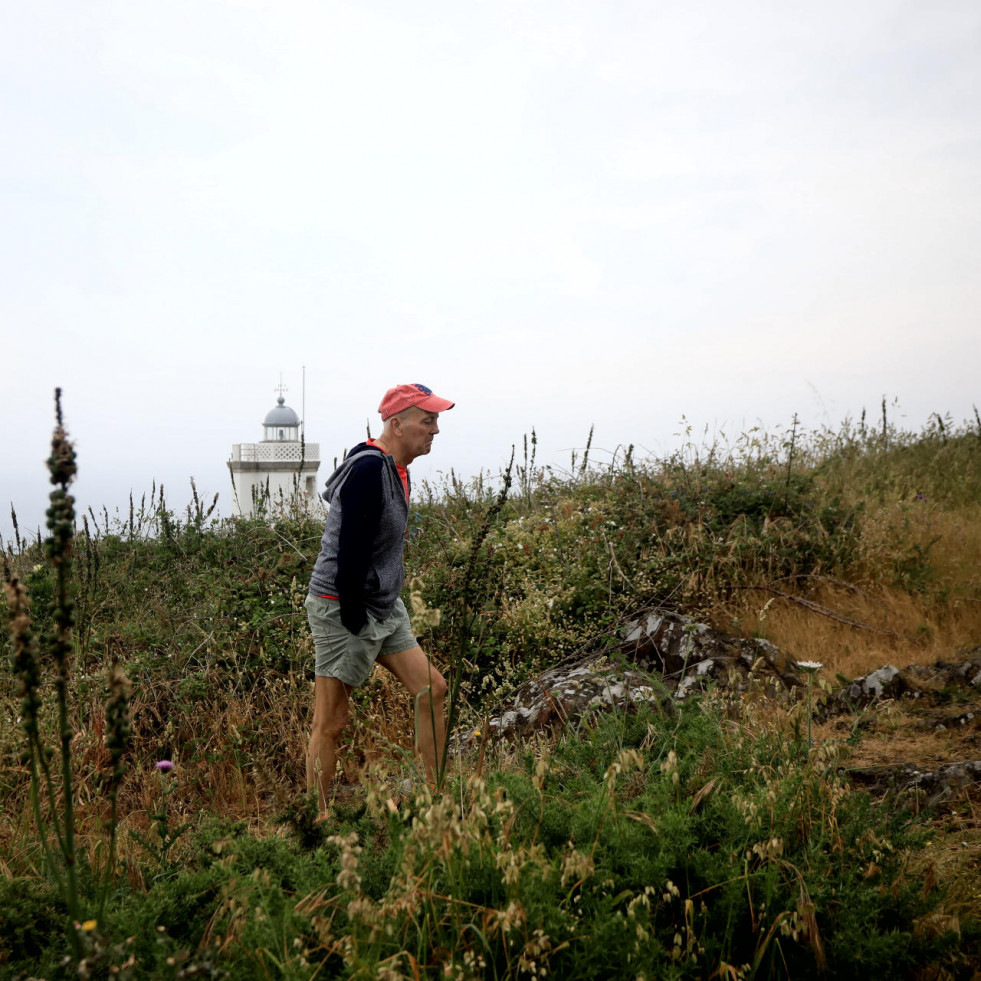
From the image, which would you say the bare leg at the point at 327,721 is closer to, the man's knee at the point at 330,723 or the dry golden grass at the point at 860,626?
the man's knee at the point at 330,723

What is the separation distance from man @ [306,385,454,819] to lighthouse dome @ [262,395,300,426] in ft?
80.1

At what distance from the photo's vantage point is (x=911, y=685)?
507 cm

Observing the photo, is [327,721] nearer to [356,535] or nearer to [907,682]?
[356,535]

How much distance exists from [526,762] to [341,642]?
1111mm

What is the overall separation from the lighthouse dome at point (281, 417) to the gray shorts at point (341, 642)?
80.4ft

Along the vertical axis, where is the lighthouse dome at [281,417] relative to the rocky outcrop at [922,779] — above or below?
above

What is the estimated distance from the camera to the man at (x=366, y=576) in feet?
12.8

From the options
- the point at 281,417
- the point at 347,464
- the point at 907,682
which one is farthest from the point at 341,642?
the point at 281,417

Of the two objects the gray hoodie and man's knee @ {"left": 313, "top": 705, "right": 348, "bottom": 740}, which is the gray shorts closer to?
the gray hoodie

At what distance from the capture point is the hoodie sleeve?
3867mm

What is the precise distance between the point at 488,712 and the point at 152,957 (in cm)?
333

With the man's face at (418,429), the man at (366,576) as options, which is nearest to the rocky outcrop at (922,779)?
the man at (366,576)

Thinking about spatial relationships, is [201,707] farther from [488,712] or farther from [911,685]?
[911,685]

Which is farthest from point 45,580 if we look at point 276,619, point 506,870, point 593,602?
point 506,870
